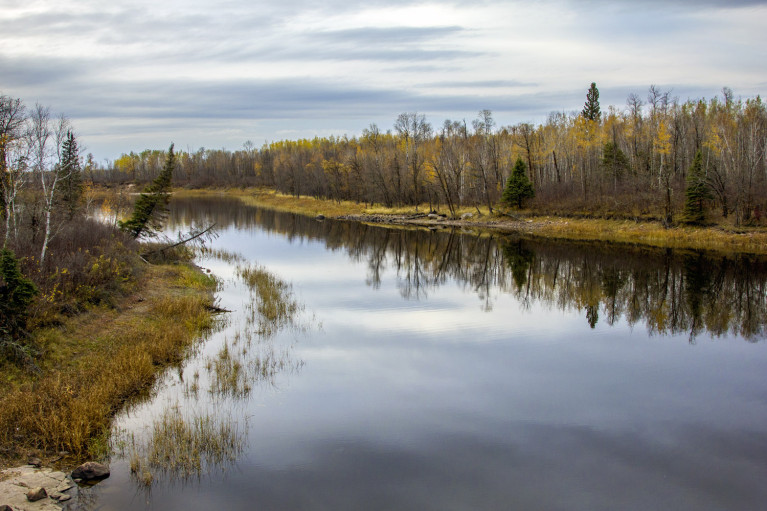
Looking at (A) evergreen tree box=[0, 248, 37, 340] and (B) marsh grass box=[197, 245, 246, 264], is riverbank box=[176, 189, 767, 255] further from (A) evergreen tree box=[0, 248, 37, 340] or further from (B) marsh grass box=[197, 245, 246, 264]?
(A) evergreen tree box=[0, 248, 37, 340]

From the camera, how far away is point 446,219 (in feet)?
198

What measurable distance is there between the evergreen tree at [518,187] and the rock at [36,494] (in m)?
51.1

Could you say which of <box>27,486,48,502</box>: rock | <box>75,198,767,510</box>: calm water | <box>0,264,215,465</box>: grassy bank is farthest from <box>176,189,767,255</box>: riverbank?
<box>27,486,48,502</box>: rock

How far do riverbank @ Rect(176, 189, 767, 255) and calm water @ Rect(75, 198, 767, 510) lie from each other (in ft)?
41.2

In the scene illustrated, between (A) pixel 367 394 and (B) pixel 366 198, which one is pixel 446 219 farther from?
(A) pixel 367 394

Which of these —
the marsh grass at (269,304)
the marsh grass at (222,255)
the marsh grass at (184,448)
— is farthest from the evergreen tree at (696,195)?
the marsh grass at (184,448)

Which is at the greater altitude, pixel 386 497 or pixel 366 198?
pixel 366 198

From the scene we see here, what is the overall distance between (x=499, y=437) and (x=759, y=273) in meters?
23.7

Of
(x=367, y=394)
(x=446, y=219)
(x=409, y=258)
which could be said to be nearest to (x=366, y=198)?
(x=446, y=219)

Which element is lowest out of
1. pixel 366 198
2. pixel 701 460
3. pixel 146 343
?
pixel 701 460

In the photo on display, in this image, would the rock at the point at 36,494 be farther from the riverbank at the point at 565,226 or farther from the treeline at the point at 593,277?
the riverbank at the point at 565,226

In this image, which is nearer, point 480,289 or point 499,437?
point 499,437

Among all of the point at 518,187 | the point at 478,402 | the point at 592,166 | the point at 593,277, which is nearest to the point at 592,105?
the point at 592,166

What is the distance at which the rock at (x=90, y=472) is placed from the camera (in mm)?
8156
